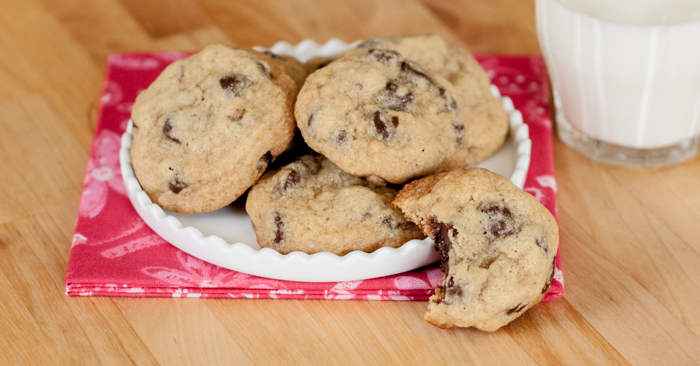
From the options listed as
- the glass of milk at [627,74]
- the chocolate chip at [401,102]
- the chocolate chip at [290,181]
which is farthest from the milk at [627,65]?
the chocolate chip at [290,181]

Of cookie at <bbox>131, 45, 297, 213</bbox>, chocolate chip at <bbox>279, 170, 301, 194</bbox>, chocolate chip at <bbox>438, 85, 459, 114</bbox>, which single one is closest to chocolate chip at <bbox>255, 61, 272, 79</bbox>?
cookie at <bbox>131, 45, 297, 213</bbox>

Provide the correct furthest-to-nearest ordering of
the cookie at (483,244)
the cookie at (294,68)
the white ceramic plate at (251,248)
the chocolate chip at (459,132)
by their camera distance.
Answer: the cookie at (294,68) < the chocolate chip at (459,132) < the white ceramic plate at (251,248) < the cookie at (483,244)

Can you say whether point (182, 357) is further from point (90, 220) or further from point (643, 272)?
point (643, 272)

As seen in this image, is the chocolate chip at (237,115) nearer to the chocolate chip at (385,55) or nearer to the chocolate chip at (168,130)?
the chocolate chip at (168,130)

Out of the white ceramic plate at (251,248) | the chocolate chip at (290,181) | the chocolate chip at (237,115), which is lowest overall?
the white ceramic plate at (251,248)

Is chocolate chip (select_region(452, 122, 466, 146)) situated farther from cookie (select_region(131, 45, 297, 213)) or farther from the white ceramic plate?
cookie (select_region(131, 45, 297, 213))

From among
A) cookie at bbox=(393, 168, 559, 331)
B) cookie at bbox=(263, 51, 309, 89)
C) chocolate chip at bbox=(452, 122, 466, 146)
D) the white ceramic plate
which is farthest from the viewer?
cookie at bbox=(263, 51, 309, 89)

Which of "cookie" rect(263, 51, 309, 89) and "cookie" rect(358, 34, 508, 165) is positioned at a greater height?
"cookie" rect(263, 51, 309, 89)

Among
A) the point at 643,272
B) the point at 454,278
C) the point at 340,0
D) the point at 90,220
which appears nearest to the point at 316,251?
the point at 454,278
